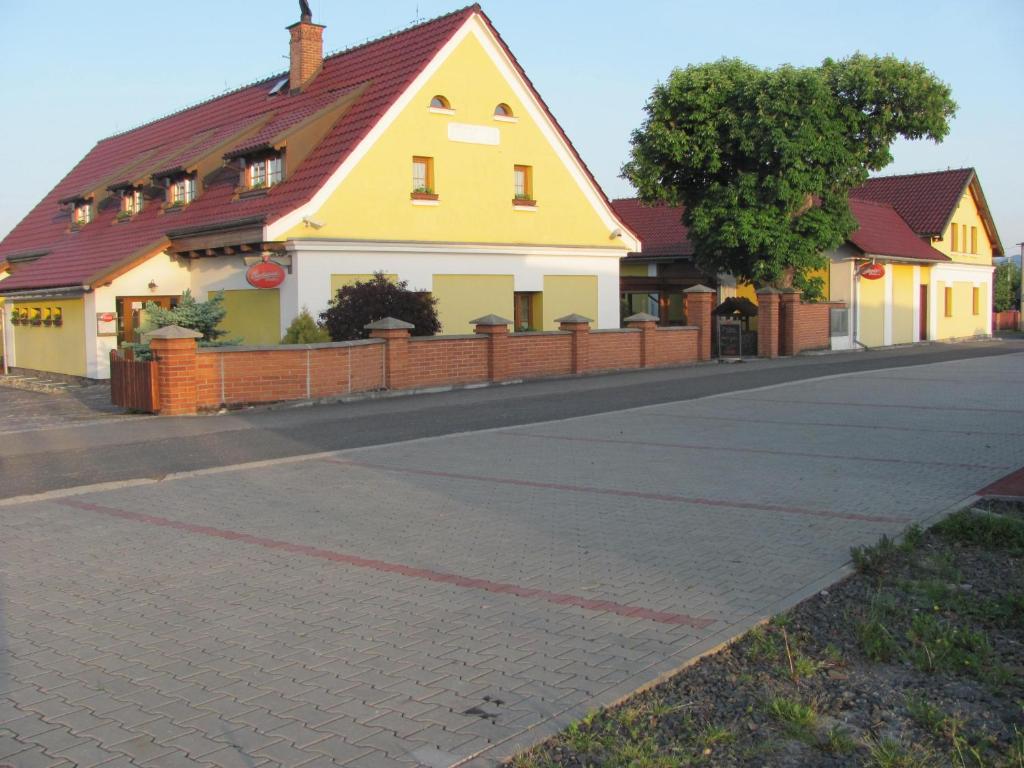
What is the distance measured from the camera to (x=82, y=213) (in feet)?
110

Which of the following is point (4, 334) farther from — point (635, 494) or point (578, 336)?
point (635, 494)

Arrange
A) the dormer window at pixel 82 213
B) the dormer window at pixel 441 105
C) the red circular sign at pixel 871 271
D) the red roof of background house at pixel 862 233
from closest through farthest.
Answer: the dormer window at pixel 441 105
the dormer window at pixel 82 213
the red circular sign at pixel 871 271
the red roof of background house at pixel 862 233

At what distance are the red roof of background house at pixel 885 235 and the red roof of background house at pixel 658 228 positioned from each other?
19.9 feet

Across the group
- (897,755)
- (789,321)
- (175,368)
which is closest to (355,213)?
(175,368)

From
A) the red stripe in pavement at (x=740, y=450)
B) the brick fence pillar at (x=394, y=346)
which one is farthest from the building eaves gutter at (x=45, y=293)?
the red stripe in pavement at (x=740, y=450)

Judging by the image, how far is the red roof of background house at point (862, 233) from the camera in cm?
3666

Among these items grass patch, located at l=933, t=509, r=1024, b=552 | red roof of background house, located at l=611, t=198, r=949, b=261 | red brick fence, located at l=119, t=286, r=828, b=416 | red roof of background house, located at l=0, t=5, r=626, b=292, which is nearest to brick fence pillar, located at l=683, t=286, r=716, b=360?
red brick fence, located at l=119, t=286, r=828, b=416

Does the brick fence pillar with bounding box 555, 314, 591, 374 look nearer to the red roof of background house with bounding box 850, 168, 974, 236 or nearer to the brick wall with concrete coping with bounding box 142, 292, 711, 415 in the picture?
the brick wall with concrete coping with bounding box 142, 292, 711, 415

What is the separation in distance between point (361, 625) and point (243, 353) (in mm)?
12562

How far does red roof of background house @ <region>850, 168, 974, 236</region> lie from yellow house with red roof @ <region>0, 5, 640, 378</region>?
17.7 meters

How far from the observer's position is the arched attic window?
1012 inches

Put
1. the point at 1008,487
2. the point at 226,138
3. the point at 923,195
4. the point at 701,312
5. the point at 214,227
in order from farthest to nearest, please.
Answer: the point at 923,195 → the point at 701,312 → the point at 226,138 → the point at 214,227 → the point at 1008,487

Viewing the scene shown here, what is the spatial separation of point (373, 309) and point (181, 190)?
1032cm

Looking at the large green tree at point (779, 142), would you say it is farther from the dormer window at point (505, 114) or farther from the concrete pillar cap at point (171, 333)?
the concrete pillar cap at point (171, 333)
